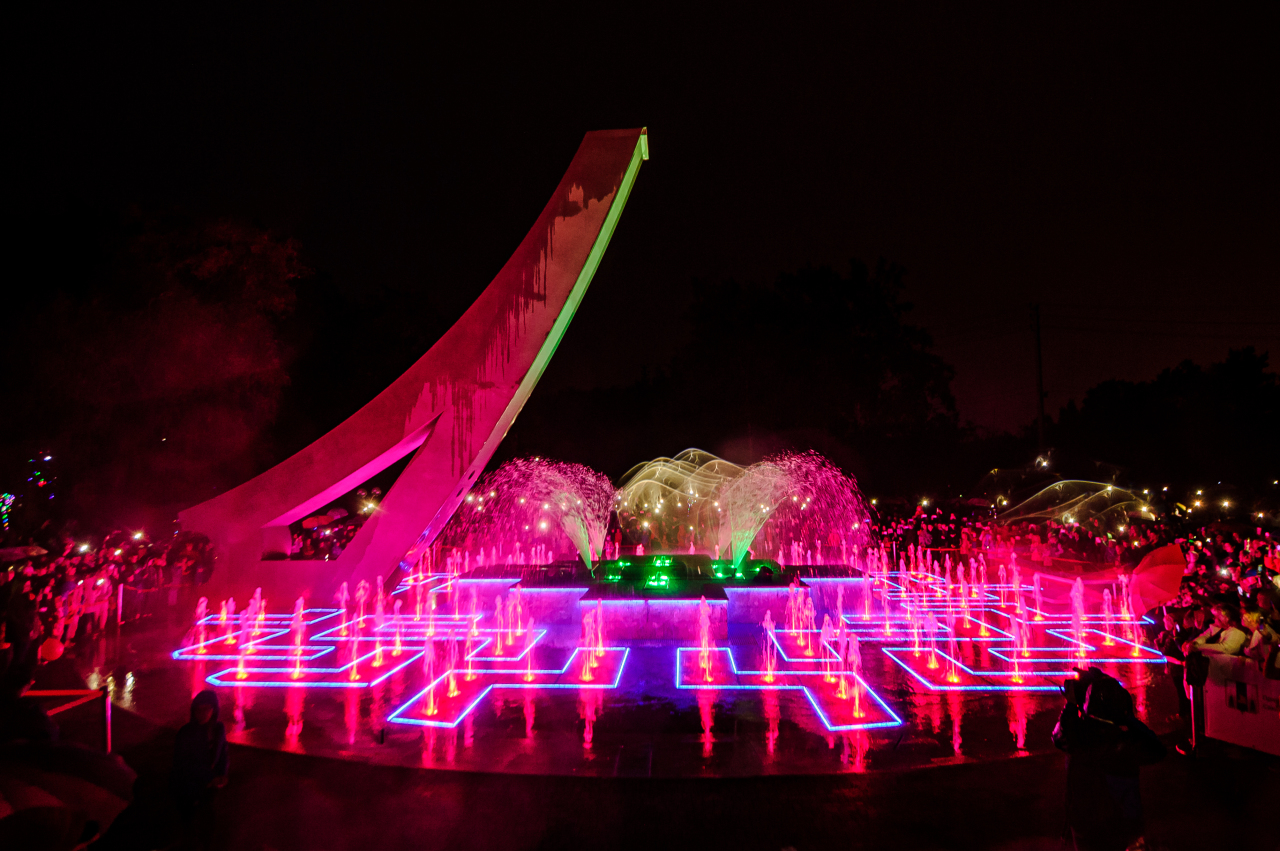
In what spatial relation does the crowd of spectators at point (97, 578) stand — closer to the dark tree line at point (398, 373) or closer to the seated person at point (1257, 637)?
the dark tree line at point (398, 373)

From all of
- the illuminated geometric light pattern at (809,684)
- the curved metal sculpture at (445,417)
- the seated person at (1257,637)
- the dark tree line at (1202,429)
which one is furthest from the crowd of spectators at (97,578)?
the dark tree line at (1202,429)

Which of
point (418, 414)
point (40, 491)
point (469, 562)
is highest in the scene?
point (418, 414)

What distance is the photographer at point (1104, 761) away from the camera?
346cm

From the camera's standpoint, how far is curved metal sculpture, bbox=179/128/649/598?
1189 cm

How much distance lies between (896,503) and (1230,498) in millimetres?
16934

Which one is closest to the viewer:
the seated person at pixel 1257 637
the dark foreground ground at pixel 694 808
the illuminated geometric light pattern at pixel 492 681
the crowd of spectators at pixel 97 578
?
the dark foreground ground at pixel 694 808

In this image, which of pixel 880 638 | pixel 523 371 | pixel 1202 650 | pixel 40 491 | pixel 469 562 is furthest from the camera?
pixel 469 562

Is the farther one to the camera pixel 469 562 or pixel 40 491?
pixel 469 562

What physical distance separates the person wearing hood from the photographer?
14.2 ft

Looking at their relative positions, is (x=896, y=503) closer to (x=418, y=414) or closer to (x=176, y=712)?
(x=418, y=414)

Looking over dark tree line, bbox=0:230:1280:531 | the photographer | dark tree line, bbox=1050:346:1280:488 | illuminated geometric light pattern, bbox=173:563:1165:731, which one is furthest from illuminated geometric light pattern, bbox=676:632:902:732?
dark tree line, bbox=1050:346:1280:488

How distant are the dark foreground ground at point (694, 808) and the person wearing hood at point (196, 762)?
9.3 inches

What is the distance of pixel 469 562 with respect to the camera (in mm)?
21688

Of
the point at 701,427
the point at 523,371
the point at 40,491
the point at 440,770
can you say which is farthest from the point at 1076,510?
the point at 40,491
